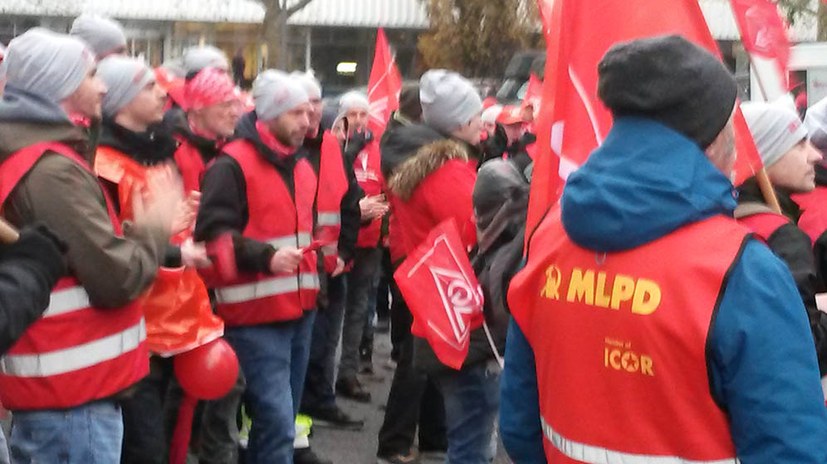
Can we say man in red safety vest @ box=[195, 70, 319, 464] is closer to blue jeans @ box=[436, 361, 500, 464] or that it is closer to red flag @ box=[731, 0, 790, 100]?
blue jeans @ box=[436, 361, 500, 464]

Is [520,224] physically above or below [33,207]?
below

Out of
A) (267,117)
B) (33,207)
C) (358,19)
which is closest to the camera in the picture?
(33,207)

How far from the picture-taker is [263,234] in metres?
4.95

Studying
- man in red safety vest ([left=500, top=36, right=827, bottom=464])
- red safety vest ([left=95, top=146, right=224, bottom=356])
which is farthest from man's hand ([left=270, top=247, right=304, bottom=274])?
man in red safety vest ([left=500, top=36, right=827, bottom=464])

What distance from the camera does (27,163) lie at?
3406 millimetres

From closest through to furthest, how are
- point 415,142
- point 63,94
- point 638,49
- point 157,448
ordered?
point 638,49, point 63,94, point 157,448, point 415,142

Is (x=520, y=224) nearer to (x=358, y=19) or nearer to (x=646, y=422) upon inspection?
(x=646, y=422)

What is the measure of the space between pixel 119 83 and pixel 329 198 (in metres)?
1.99

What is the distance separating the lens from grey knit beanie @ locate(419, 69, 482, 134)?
18.2ft

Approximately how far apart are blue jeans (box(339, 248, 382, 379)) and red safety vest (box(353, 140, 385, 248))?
88mm

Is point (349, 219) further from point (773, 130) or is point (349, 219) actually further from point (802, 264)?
point (802, 264)

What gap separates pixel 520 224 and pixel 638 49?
2.06 meters

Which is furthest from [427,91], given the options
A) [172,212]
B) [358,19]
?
[358,19]

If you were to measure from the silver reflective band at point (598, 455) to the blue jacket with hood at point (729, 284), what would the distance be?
13cm
